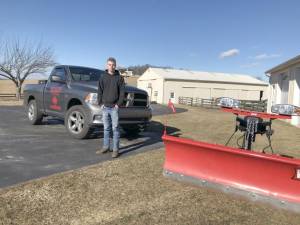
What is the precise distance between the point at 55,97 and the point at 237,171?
576cm

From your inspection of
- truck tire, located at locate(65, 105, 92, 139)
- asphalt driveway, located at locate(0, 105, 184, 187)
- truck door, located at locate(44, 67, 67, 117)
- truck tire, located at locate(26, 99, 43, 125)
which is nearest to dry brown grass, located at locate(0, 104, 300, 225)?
asphalt driveway, located at locate(0, 105, 184, 187)

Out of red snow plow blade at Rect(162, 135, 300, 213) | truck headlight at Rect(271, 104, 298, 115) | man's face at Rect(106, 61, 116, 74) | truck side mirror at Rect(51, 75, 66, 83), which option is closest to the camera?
red snow plow blade at Rect(162, 135, 300, 213)

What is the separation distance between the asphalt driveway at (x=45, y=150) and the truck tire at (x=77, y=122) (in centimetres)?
18

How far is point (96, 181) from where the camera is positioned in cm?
454

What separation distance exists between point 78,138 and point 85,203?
12.4 ft

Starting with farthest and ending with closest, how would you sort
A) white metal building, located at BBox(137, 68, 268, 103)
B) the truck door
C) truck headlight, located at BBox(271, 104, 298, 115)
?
white metal building, located at BBox(137, 68, 268, 103)
the truck door
truck headlight, located at BBox(271, 104, 298, 115)

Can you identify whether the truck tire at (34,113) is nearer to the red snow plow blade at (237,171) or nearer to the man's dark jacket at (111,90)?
the man's dark jacket at (111,90)

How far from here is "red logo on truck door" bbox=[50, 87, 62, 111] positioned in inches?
329

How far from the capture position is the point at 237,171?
4152mm

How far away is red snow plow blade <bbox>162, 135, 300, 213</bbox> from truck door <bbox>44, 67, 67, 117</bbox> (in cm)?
433

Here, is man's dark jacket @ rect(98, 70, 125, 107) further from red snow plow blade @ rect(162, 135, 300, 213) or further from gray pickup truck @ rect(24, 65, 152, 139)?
red snow plow blade @ rect(162, 135, 300, 213)

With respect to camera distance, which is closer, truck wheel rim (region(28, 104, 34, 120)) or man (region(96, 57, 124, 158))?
man (region(96, 57, 124, 158))

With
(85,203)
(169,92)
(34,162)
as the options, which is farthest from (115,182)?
(169,92)

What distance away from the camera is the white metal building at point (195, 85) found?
4241 cm
